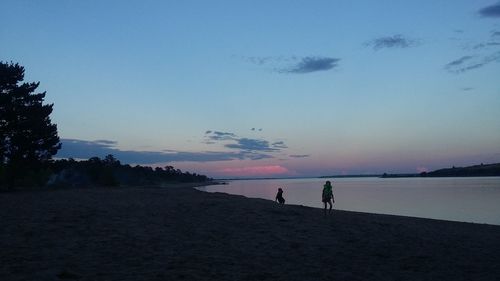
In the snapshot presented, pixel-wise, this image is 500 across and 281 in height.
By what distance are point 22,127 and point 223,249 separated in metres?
31.6

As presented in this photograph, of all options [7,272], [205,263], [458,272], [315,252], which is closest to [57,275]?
[7,272]

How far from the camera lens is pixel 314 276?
976 centimetres

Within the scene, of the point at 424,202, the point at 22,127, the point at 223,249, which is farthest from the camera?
the point at 424,202

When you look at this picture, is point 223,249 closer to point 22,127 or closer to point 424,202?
point 22,127

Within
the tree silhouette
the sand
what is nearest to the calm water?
the sand

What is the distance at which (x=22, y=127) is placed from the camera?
3856 centimetres

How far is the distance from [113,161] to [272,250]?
12041 cm

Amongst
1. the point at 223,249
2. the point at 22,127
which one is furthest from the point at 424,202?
the point at 223,249

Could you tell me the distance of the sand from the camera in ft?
31.3

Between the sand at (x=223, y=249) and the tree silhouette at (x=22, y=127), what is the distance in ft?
71.2

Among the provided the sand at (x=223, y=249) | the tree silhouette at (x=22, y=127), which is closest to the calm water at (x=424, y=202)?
the sand at (x=223, y=249)

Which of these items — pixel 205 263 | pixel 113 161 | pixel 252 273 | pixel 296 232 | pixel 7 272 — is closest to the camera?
pixel 7 272

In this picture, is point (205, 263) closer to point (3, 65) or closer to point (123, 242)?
point (123, 242)

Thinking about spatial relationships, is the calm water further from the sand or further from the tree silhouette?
the tree silhouette
